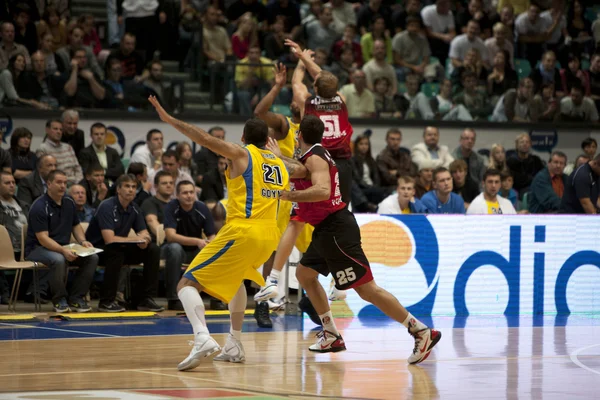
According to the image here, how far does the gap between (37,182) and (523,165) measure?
347 inches

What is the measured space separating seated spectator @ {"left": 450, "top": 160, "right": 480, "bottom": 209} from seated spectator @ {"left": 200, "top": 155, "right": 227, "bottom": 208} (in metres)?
3.72

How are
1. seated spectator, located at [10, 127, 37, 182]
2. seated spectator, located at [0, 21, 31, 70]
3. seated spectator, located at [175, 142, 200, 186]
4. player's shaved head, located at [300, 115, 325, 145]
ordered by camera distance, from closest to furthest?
1. player's shaved head, located at [300, 115, 325, 145]
2. seated spectator, located at [10, 127, 37, 182]
3. seated spectator, located at [175, 142, 200, 186]
4. seated spectator, located at [0, 21, 31, 70]

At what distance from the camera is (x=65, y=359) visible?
932 centimetres

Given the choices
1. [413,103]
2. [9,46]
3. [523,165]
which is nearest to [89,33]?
[9,46]

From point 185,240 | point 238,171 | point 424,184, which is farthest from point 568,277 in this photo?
point 238,171

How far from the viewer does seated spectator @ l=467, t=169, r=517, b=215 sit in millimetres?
15172

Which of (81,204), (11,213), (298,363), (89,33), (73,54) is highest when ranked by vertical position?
(89,33)

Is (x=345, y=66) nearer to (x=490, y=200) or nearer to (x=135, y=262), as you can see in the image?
(x=490, y=200)

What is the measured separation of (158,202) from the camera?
48.8 ft

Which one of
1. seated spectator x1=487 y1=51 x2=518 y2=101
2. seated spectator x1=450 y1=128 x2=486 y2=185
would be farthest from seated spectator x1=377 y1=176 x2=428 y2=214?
seated spectator x1=487 y1=51 x2=518 y2=101

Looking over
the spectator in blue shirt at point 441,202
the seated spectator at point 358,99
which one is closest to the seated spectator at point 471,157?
the seated spectator at point 358,99

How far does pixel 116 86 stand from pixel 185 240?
4.06m

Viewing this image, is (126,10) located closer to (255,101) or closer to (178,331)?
(255,101)

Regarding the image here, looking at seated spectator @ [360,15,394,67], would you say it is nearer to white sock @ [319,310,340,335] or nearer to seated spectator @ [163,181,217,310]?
seated spectator @ [163,181,217,310]
